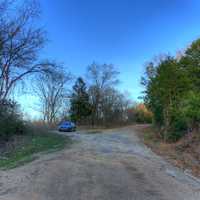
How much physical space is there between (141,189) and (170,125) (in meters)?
16.1

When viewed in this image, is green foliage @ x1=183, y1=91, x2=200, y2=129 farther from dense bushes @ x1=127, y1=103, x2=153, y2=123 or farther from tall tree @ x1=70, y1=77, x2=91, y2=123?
tall tree @ x1=70, y1=77, x2=91, y2=123

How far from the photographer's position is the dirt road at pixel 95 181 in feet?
24.7

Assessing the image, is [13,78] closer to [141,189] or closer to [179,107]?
[179,107]

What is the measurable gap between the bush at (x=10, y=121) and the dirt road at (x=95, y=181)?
6842mm

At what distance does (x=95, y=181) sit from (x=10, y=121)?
38.4 feet

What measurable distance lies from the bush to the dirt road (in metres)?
6.84

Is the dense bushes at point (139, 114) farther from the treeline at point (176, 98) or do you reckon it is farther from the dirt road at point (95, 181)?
the dirt road at point (95, 181)

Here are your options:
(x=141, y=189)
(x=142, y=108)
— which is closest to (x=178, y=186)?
(x=141, y=189)

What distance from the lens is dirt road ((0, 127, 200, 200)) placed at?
7.54 m

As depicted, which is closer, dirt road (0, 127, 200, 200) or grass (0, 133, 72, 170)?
dirt road (0, 127, 200, 200)

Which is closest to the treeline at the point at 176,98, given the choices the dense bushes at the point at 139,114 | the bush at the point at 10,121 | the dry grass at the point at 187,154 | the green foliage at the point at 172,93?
the green foliage at the point at 172,93

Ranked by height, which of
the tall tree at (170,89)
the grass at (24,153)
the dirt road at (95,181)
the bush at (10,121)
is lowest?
the dirt road at (95,181)

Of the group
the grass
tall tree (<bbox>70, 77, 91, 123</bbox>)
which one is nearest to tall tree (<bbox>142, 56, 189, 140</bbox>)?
the grass

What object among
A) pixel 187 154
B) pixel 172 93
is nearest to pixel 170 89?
pixel 172 93
